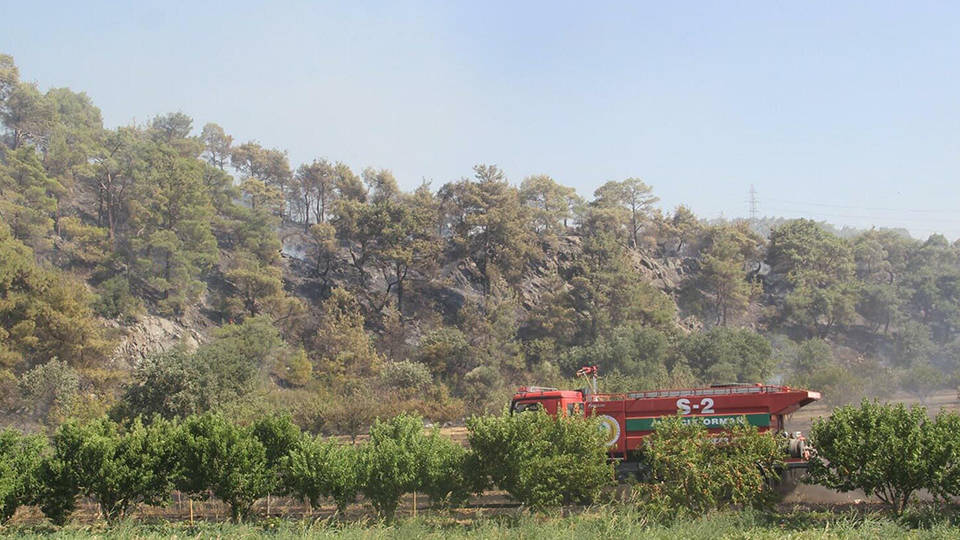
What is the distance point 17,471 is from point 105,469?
243 cm

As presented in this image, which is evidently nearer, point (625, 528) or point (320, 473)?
point (625, 528)

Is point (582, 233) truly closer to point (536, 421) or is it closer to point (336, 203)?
point (336, 203)

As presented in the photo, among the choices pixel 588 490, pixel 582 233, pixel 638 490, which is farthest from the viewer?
pixel 582 233

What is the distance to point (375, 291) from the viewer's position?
7700cm

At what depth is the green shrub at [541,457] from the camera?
2169 centimetres

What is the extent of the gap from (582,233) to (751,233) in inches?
860

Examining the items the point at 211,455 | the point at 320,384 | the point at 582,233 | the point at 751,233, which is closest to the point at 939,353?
the point at 751,233

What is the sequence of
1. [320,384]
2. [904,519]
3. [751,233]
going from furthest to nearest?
[751,233]
[320,384]
[904,519]

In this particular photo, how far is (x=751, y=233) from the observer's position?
94.4m

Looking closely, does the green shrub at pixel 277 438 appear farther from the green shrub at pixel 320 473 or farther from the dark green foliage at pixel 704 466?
the dark green foliage at pixel 704 466

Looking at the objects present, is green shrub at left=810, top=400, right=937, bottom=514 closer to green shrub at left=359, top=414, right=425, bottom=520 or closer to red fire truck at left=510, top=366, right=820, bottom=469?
red fire truck at left=510, top=366, right=820, bottom=469

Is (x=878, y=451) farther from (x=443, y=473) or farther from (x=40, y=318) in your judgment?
(x=40, y=318)

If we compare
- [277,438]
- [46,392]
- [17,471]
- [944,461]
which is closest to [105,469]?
[17,471]

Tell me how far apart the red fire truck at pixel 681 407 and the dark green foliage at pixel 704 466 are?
4.21 meters
